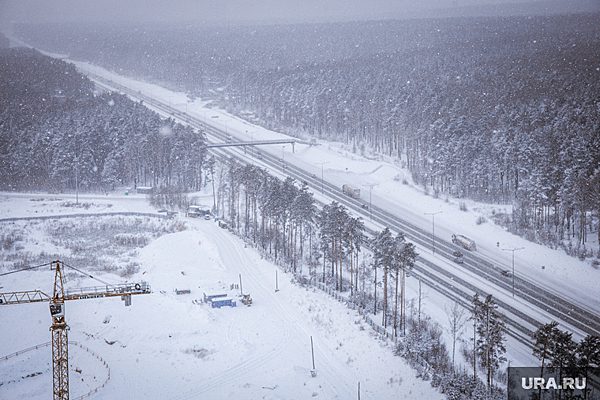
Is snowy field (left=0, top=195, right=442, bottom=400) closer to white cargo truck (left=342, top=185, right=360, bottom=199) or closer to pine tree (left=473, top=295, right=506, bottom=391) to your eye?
pine tree (left=473, top=295, right=506, bottom=391)

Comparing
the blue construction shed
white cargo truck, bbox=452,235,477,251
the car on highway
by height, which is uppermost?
white cargo truck, bbox=452,235,477,251

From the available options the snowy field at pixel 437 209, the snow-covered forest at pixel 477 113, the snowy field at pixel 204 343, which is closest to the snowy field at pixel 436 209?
the snowy field at pixel 437 209

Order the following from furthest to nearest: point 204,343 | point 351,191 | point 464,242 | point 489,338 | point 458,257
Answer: point 351,191, point 464,242, point 458,257, point 204,343, point 489,338

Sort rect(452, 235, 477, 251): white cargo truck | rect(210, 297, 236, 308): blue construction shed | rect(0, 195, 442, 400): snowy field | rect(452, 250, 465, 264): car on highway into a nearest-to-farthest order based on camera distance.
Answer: rect(0, 195, 442, 400): snowy field < rect(210, 297, 236, 308): blue construction shed < rect(452, 250, 465, 264): car on highway < rect(452, 235, 477, 251): white cargo truck

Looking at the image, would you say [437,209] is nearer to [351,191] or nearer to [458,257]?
[351,191]

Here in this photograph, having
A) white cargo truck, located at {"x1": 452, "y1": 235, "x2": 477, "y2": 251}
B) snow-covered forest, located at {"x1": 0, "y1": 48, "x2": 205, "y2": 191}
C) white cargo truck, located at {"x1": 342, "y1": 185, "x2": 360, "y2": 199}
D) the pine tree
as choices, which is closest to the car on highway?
A: white cargo truck, located at {"x1": 452, "y1": 235, "x2": 477, "y2": 251}

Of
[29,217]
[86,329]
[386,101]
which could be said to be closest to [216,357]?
[86,329]

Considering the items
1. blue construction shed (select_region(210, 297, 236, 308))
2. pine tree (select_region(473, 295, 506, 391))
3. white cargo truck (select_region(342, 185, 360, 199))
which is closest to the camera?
pine tree (select_region(473, 295, 506, 391))

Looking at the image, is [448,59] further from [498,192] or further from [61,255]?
[61,255]

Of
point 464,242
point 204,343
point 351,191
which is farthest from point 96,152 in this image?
point 464,242
